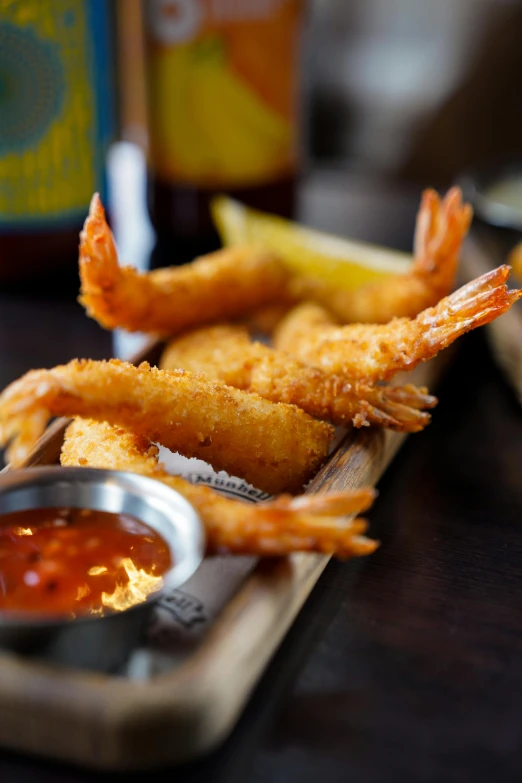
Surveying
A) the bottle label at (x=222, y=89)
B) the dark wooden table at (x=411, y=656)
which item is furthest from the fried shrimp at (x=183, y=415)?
the bottle label at (x=222, y=89)

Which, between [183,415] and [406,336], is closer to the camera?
[183,415]

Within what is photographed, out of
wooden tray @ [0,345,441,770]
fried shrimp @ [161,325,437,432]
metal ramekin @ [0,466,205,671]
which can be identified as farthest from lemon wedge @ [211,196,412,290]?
wooden tray @ [0,345,441,770]

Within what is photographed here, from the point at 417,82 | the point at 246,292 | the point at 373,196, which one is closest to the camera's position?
the point at 246,292

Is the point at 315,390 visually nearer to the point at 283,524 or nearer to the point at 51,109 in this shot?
the point at 283,524

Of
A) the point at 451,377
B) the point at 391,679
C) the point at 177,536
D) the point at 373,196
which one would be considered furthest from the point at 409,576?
the point at 373,196

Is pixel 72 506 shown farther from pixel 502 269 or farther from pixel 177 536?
pixel 502 269

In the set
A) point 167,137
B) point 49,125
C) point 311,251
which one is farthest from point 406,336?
point 167,137

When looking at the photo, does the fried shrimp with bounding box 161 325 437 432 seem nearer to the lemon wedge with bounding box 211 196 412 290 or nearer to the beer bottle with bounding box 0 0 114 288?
the lemon wedge with bounding box 211 196 412 290
